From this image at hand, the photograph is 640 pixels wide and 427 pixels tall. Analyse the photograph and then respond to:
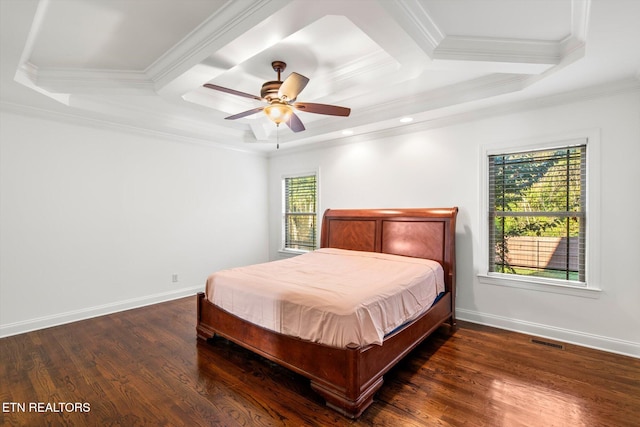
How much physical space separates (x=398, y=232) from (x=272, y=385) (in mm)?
2440

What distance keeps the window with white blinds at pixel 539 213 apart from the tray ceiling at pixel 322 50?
719 millimetres

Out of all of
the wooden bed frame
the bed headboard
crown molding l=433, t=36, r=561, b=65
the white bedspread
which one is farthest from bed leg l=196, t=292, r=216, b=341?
crown molding l=433, t=36, r=561, b=65

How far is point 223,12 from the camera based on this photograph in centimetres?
206

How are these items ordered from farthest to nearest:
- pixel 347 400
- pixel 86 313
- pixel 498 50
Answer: pixel 86 313 → pixel 498 50 → pixel 347 400

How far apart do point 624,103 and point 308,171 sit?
397cm

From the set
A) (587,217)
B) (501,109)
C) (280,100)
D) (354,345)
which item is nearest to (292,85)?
(280,100)

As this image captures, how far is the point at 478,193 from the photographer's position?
3590mm

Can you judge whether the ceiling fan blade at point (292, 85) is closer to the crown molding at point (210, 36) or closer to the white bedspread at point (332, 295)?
the crown molding at point (210, 36)

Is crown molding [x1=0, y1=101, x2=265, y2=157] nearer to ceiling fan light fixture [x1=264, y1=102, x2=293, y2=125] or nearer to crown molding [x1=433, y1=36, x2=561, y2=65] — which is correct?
ceiling fan light fixture [x1=264, y1=102, x2=293, y2=125]

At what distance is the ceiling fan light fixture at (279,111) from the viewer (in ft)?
9.14

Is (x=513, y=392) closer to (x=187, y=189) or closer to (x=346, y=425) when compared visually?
(x=346, y=425)

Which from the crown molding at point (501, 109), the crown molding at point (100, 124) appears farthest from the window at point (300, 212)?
the crown molding at point (100, 124)

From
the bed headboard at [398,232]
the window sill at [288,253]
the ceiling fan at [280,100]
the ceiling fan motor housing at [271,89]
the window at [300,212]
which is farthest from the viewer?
the window sill at [288,253]

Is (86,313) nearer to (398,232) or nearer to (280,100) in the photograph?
(280,100)
